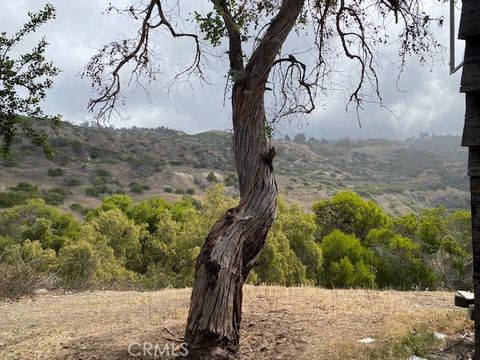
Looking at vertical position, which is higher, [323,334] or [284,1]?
[284,1]

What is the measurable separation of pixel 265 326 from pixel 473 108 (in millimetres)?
3704

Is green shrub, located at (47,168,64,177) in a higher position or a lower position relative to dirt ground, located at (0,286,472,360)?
higher

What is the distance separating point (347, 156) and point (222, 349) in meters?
127

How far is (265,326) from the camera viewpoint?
6.02m

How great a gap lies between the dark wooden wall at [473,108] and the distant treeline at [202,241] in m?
10.7

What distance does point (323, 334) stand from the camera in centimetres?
563

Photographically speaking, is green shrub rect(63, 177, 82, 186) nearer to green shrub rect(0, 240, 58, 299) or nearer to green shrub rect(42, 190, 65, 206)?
green shrub rect(42, 190, 65, 206)

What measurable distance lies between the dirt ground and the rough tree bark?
0.57 meters

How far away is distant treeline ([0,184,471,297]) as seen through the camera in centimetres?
1588

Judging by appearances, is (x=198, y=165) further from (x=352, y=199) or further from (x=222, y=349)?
(x=222, y=349)

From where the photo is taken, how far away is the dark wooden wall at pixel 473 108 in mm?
3438

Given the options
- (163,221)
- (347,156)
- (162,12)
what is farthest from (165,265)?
(347,156)

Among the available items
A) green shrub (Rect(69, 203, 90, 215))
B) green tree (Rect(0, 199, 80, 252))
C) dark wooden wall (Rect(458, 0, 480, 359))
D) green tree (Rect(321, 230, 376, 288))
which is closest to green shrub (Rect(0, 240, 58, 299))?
green tree (Rect(0, 199, 80, 252))

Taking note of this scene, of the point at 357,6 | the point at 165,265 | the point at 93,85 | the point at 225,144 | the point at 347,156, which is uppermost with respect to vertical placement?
the point at 347,156
